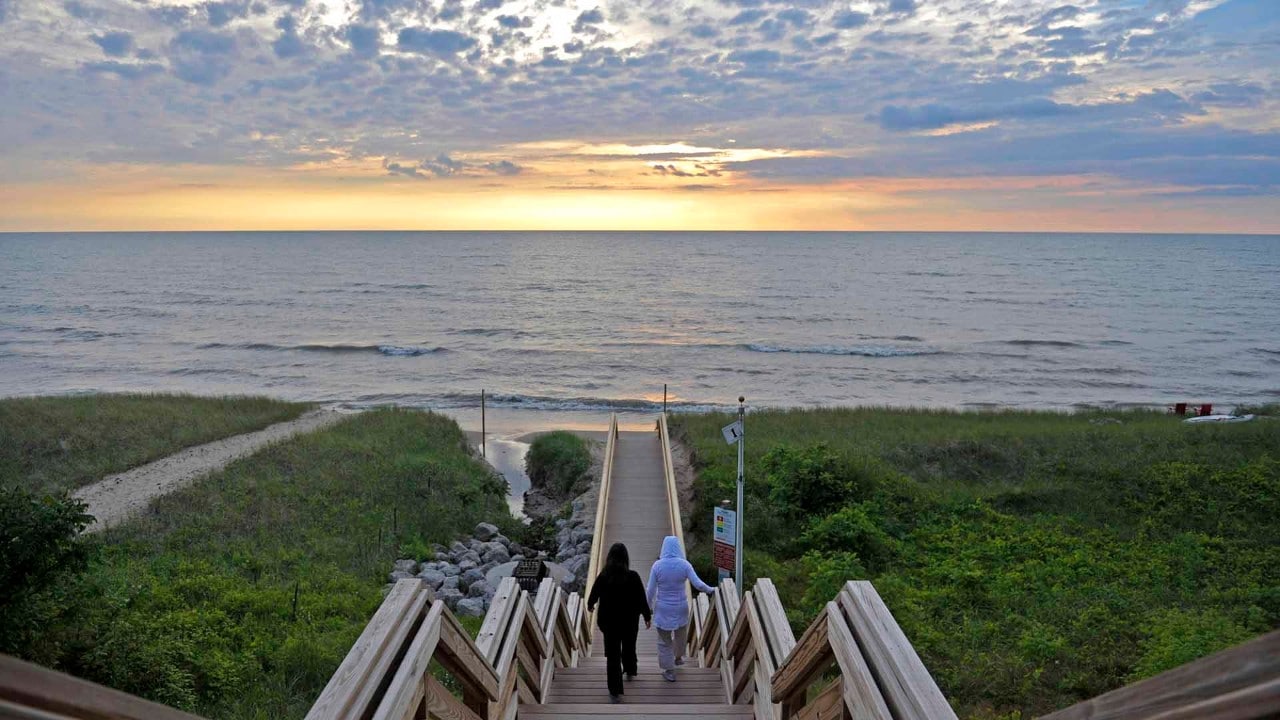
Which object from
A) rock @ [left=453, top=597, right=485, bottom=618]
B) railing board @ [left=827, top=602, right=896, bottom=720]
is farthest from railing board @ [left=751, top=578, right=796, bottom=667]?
rock @ [left=453, top=597, right=485, bottom=618]

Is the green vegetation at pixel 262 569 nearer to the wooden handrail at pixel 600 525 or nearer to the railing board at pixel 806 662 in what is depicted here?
the wooden handrail at pixel 600 525

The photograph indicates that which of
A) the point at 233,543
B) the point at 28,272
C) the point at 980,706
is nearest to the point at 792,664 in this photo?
the point at 980,706

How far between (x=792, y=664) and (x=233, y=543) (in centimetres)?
1514

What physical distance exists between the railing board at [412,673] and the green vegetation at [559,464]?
21341mm

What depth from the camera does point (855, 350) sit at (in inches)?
2181

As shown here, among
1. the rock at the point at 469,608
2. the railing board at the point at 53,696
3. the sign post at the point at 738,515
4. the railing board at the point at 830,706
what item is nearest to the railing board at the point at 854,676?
the railing board at the point at 830,706

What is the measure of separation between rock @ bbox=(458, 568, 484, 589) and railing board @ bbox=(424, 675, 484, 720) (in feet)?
42.7

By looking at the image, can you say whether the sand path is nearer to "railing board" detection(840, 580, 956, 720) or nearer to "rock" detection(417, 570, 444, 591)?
"rock" detection(417, 570, 444, 591)

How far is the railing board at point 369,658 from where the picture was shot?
7.80 feet

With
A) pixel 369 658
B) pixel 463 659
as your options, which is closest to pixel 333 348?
pixel 463 659

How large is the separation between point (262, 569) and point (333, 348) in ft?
143

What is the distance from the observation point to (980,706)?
30.3ft

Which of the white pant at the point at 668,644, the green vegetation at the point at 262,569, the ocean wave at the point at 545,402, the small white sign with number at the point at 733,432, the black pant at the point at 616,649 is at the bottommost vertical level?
the ocean wave at the point at 545,402

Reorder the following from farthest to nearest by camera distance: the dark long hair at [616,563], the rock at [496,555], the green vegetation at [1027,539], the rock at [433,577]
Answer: the rock at [496,555] → the rock at [433,577] → the green vegetation at [1027,539] → the dark long hair at [616,563]
